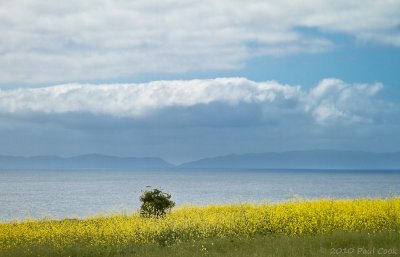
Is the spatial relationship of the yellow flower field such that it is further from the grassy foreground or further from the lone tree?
the lone tree

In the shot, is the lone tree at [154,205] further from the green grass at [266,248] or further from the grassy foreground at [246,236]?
the green grass at [266,248]

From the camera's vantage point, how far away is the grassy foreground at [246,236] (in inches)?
717

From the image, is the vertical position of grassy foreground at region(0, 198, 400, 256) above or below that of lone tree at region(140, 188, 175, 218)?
below

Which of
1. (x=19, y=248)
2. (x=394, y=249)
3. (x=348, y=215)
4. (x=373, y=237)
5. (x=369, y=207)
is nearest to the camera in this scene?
(x=394, y=249)

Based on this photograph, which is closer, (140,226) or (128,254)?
(128,254)

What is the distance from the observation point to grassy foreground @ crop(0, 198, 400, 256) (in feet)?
59.8

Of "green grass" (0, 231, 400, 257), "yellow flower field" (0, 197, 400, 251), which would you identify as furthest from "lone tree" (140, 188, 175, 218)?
"green grass" (0, 231, 400, 257)

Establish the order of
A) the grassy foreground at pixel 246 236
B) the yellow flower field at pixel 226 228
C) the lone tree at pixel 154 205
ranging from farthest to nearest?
the lone tree at pixel 154 205
the yellow flower field at pixel 226 228
the grassy foreground at pixel 246 236

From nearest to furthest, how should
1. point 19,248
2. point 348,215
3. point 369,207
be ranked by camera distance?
point 19,248
point 348,215
point 369,207

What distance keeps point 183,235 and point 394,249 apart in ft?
30.4

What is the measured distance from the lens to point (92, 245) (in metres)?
21.4

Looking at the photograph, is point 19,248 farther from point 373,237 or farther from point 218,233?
point 373,237

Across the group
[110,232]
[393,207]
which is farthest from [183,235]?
[393,207]

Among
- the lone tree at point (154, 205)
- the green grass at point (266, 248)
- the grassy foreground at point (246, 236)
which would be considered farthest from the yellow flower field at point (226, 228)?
the lone tree at point (154, 205)
